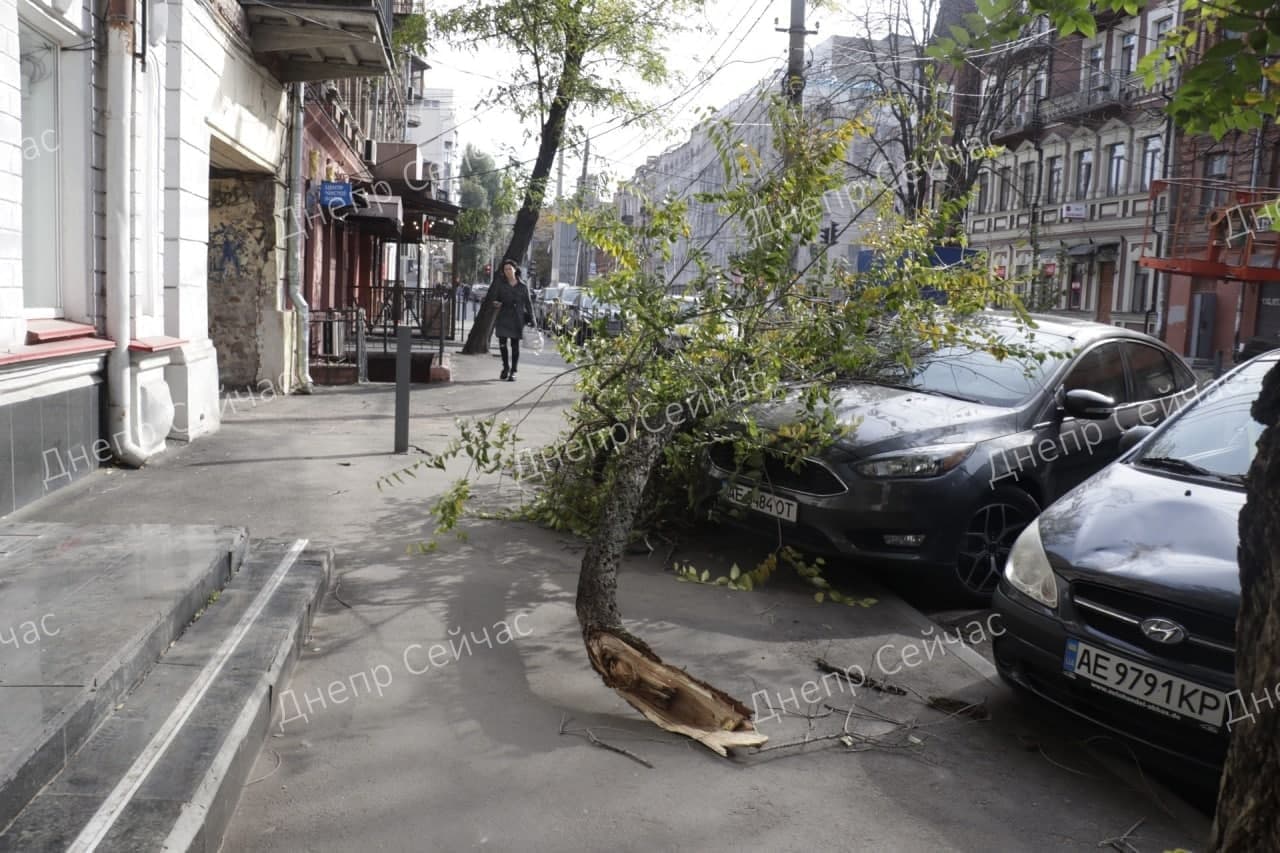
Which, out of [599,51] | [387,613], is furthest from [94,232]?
[599,51]

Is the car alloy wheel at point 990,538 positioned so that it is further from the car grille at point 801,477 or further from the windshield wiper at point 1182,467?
the windshield wiper at point 1182,467

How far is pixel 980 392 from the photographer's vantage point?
6.81 m

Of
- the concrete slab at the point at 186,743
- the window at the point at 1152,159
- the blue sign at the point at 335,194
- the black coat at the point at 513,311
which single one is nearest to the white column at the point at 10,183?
the concrete slab at the point at 186,743

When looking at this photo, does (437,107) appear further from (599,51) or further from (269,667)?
(269,667)

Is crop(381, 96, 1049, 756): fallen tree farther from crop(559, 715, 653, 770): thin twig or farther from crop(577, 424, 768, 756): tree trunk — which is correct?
crop(559, 715, 653, 770): thin twig

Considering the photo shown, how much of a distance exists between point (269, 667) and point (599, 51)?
1861cm

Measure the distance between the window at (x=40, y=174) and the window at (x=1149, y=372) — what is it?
7.45 m

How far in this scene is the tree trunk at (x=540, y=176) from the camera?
20.8 m

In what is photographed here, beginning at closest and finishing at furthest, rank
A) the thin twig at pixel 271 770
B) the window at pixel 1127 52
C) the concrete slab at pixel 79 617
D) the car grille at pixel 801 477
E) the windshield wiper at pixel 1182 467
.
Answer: the concrete slab at pixel 79 617 → the thin twig at pixel 271 770 → the windshield wiper at pixel 1182 467 → the car grille at pixel 801 477 → the window at pixel 1127 52

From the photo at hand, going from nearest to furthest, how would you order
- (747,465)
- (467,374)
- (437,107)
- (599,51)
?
(747,465), (467,374), (599,51), (437,107)

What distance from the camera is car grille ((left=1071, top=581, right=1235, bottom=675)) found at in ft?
12.2

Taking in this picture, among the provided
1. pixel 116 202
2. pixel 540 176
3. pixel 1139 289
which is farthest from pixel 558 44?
pixel 1139 289

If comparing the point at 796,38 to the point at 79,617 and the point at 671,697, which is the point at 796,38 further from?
the point at 79,617

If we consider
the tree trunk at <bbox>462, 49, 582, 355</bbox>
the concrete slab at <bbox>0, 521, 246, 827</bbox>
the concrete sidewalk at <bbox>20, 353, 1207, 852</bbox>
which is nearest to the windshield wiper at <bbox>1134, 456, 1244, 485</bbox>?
the concrete sidewalk at <bbox>20, 353, 1207, 852</bbox>
